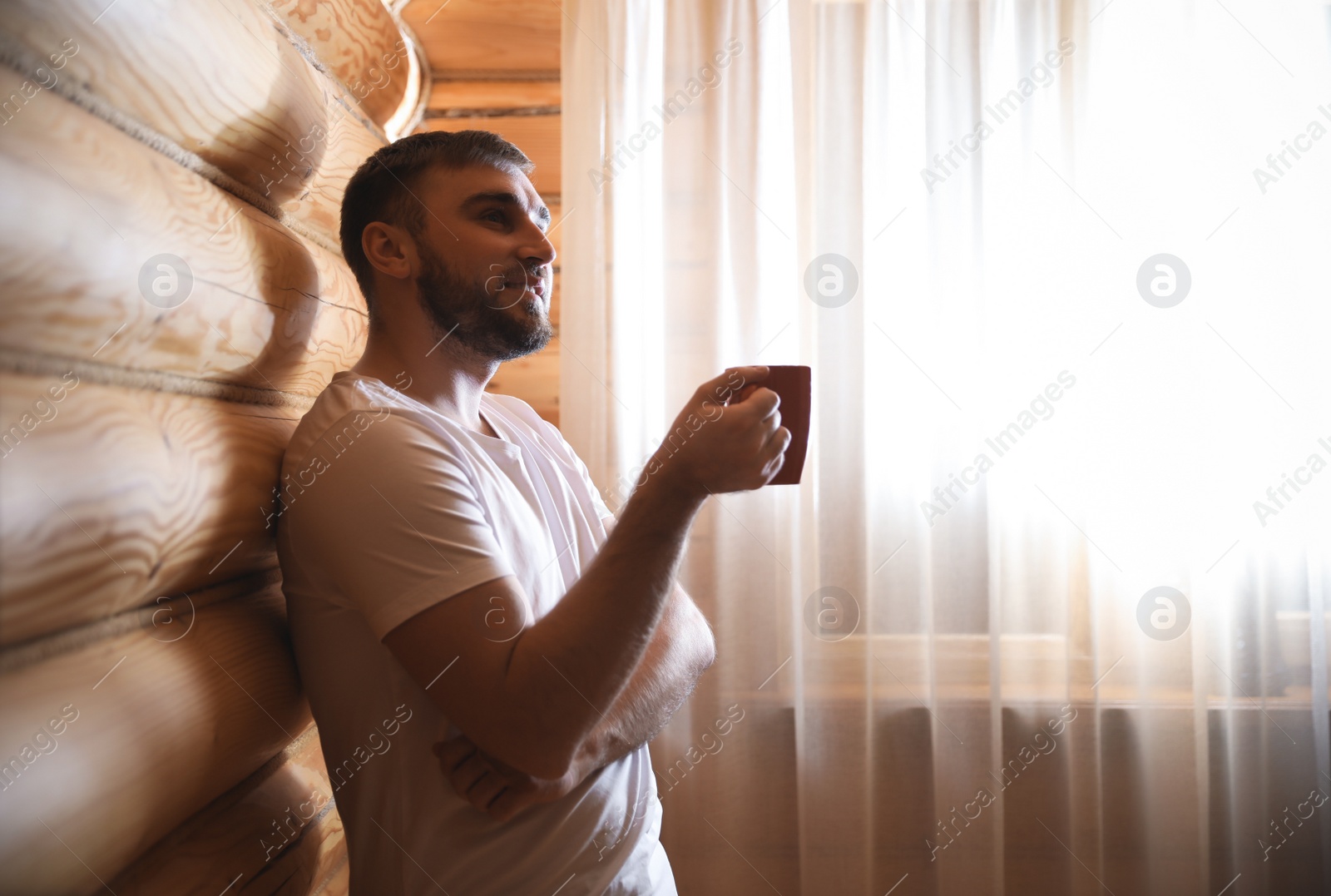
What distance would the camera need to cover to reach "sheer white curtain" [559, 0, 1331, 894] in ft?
6.85

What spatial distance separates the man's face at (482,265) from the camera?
1307mm

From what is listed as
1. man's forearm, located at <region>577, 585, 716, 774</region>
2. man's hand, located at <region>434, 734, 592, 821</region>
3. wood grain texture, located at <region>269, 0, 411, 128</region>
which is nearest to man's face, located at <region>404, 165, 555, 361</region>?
wood grain texture, located at <region>269, 0, 411, 128</region>

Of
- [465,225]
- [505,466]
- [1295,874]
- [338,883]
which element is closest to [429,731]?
[505,466]

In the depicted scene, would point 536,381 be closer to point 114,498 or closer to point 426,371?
point 426,371

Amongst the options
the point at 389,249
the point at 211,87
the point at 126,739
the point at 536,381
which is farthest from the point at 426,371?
the point at 536,381

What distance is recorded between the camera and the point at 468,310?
4.28 feet

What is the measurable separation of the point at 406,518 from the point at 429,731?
0.98 ft

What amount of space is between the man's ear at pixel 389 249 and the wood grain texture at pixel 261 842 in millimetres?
801

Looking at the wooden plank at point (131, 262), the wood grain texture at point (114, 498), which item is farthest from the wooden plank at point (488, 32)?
the wood grain texture at point (114, 498)

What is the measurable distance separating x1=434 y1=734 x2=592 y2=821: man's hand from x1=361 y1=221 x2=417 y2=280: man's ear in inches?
31.0

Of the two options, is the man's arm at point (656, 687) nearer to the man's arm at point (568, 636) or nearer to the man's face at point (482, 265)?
the man's arm at point (568, 636)

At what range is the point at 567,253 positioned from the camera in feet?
6.98

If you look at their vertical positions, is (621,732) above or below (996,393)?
below

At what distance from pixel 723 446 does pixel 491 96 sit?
1.71 metres
